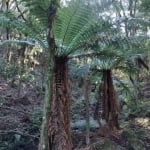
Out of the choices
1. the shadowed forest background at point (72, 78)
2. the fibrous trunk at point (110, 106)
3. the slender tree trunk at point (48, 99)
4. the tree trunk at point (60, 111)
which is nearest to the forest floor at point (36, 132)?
the shadowed forest background at point (72, 78)

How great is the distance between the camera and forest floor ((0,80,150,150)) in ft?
27.6

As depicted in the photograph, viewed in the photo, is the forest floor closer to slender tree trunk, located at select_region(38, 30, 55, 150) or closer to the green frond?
slender tree trunk, located at select_region(38, 30, 55, 150)

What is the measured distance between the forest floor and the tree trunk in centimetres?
170

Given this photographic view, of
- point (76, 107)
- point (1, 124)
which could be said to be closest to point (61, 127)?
point (1, 124)

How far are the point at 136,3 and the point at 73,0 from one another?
10272mm

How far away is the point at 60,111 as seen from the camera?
6.45m

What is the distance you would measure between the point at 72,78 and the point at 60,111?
342 centimetres

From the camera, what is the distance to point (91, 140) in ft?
28.7

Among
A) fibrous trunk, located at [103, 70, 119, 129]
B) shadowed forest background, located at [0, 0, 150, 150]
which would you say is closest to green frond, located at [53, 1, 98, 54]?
shadowed forest background, located at [0, 0, 150, 150]

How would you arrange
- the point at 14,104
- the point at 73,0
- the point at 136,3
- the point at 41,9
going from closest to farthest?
the point at 41,9 < the point at 73,0 < the point at 14,104 < the point at 136,3

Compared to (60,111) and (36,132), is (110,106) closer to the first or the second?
(36,132)

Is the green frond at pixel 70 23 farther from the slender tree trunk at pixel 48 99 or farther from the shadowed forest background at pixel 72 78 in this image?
the slender tree trunk at pixel 48 99

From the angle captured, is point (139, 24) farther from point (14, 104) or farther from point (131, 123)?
point (14, 104)

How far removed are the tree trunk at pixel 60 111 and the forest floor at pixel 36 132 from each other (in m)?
1.70
